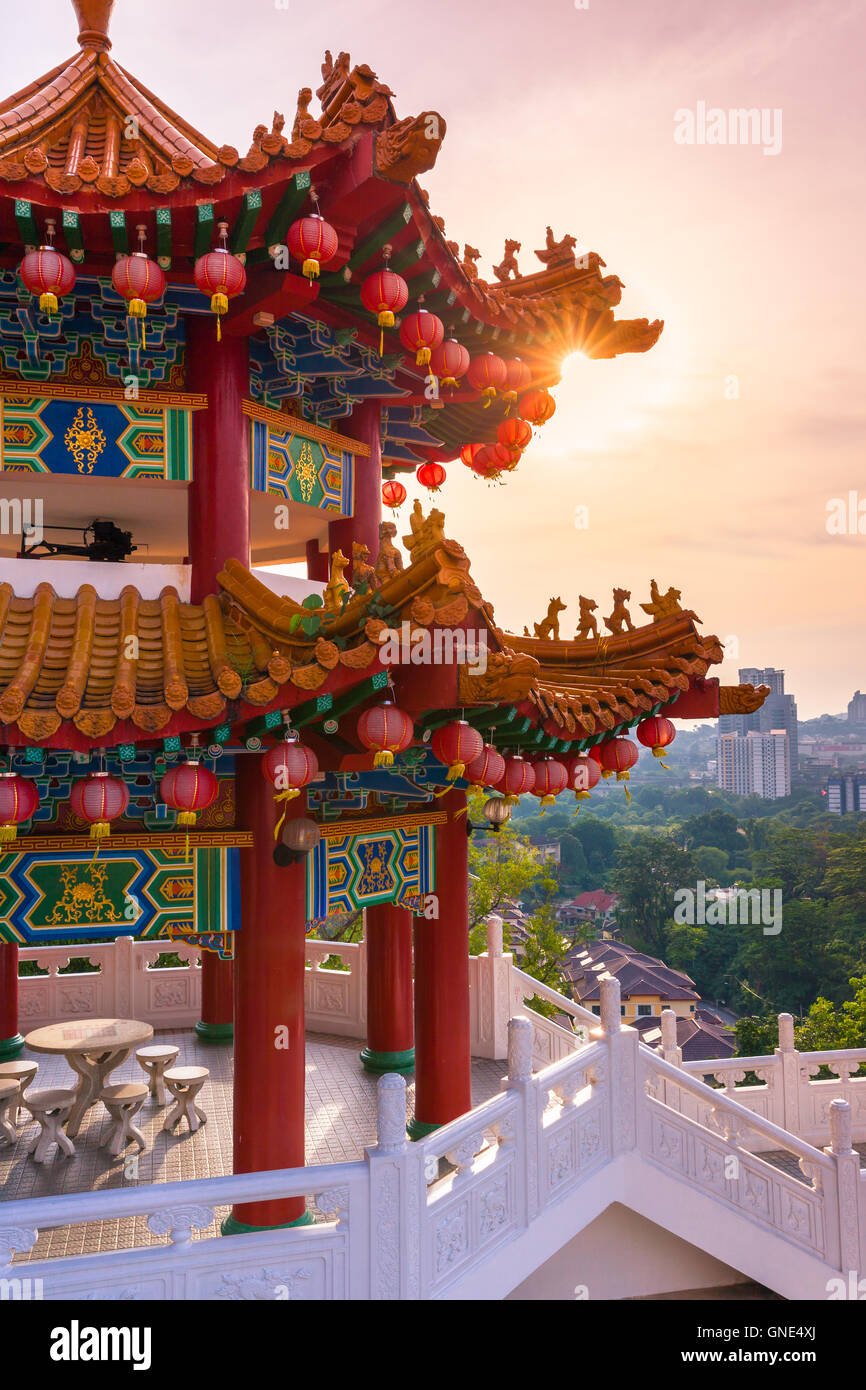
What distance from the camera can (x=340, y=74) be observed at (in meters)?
6.35

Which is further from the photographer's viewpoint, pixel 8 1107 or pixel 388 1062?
pixel 388 1062

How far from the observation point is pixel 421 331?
6871mm

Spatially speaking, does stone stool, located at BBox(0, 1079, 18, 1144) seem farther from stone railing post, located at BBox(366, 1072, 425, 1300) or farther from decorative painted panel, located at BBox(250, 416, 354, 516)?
decorative painted panel, located at BBox(250, 416, 354, 516)

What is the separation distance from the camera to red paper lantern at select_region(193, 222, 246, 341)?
580cm

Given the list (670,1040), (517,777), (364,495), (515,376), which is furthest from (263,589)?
(670,1040)

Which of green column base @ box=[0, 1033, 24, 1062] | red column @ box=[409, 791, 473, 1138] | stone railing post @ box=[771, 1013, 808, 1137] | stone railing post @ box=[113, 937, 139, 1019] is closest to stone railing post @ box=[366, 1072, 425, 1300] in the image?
red column @ box=[409, 791, 473, 1138]

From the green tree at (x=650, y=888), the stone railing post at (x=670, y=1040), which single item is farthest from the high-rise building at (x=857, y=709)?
the stone railing post at (x=670, y=1040)

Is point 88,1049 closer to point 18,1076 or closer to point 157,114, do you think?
point 18,1076

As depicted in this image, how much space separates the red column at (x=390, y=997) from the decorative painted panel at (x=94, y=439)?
553cm

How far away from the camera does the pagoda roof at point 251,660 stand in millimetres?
5082

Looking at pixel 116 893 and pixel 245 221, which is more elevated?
pixel 245 221

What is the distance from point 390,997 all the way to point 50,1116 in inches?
139
